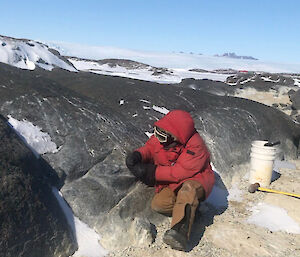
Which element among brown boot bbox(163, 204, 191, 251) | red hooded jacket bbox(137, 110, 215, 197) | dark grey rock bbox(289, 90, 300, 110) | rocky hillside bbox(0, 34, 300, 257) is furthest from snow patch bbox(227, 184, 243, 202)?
dark grey rock bbox(289, 90, 300, 110)

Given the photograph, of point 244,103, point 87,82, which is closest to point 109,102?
point 87,82

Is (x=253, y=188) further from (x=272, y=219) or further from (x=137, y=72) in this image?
(x=137, y=72)

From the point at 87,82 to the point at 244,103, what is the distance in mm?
3083

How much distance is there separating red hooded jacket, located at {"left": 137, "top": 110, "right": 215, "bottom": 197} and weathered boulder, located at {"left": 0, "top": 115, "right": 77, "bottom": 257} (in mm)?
1075

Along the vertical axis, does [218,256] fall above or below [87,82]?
below

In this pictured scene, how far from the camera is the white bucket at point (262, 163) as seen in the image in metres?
5.43

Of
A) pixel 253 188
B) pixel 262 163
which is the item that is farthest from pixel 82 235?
pixel 262 163

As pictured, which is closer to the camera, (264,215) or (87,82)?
(264,215)

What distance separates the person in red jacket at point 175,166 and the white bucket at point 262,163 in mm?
1620

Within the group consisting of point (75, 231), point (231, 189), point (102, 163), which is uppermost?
point (102, 163)

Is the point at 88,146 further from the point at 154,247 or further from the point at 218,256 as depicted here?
Result: the point at 218,256

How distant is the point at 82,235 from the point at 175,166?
1140 millimetres

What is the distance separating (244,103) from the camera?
24.7 feet

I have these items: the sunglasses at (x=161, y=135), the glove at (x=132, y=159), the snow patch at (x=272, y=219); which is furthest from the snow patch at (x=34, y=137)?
the snow patch at (x=272, y=219)
